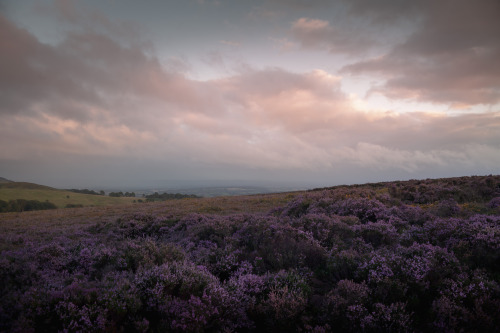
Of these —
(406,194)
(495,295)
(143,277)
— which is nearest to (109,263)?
(143,277)

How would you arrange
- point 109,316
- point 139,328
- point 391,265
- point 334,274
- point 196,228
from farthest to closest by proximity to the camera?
point 196,228 → point 334,274 → point 391,265 → point 109,316 → point 139,328

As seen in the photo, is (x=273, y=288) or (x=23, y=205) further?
(x=23, y=205)

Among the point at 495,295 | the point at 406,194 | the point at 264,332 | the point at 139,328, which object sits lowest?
the point at 264,332

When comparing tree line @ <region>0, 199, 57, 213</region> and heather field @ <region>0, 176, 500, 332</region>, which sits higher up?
heather field @ <region>0, 176, 500, 332</region>

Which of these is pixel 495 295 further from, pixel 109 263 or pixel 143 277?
pixel 109 263

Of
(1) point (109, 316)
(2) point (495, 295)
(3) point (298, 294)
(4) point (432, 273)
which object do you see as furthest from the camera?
(4) point (432, 273)

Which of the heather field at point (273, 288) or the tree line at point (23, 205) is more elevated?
the heather field at point (273, 288)

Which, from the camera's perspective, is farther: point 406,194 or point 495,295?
point 406,194

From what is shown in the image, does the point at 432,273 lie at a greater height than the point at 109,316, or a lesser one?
greater

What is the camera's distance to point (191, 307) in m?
3.82

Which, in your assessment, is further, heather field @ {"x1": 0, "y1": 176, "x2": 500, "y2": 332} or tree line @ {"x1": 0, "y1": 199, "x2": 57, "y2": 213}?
tree line @ {"x1": 0, "y1": 199, "x2": 57, "y2": 213}

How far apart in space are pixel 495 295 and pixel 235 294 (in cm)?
472

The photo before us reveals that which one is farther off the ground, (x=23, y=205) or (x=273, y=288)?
(x=273, y=288)

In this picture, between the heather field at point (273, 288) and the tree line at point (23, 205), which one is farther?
the tree line at point (23, 205)
